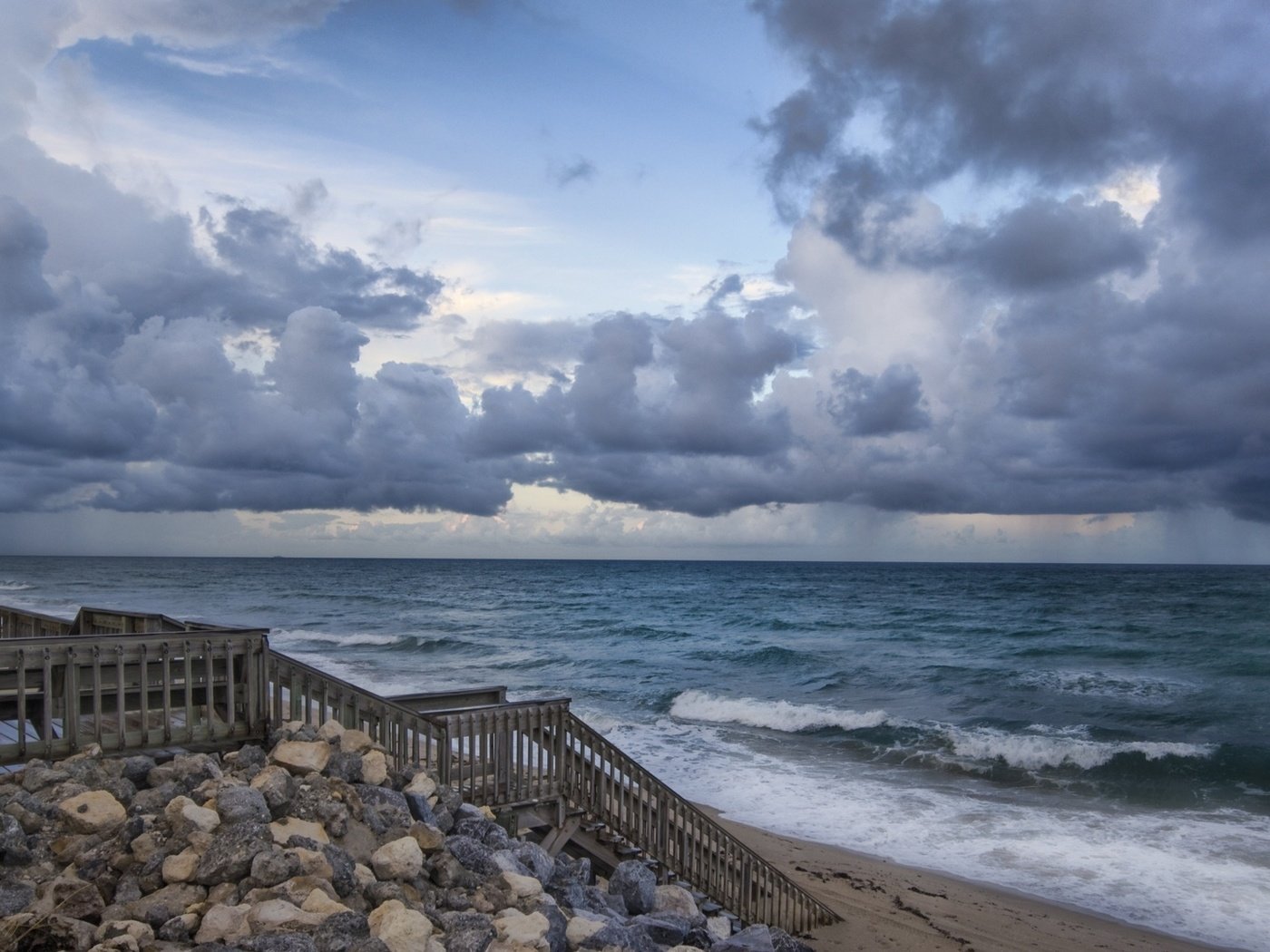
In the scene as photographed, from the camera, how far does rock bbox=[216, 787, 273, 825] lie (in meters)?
6.27

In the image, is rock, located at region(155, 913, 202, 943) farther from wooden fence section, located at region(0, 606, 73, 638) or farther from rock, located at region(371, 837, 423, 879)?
wooden fence section, located at region(0, 606, 73, 638)

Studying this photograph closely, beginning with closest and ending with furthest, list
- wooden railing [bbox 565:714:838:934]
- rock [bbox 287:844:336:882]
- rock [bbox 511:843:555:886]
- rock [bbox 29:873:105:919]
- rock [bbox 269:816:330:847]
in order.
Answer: rock [bbox 29:873:105:919], rock [bbox 287:844:336:882], rock [bbox 269:816:330:847], rock [bbox 511:843:555:886], wooden railing [bbox 565:714:838:934]

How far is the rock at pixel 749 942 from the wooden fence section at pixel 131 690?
4536 millimetres

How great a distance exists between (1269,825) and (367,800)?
16.1 metres

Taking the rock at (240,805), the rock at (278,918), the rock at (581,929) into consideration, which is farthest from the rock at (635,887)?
the rock at (278,918)

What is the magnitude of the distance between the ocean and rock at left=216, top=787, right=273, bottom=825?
10.6 metres

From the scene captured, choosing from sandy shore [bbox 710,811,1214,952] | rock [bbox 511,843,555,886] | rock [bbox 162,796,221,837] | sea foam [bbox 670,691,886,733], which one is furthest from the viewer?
sea foam [bbox 670,691,886,733]

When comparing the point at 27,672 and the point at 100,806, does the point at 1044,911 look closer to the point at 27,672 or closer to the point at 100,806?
the point at 100,806

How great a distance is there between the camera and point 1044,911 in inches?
474

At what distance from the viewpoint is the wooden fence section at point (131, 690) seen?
7.35 metres

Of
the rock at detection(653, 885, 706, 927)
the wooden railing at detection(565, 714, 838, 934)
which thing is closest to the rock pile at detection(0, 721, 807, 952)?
the rock at detection(653, 885, 706, 927)

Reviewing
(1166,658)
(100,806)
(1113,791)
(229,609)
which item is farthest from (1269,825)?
(229,609)

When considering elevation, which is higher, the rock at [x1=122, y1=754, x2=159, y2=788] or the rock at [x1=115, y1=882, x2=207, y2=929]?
the rock at [x1=122, y1=754, x2=159, y2=788]

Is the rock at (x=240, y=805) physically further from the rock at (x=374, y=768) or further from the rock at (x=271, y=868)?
the rock at (x=374, y=768)
